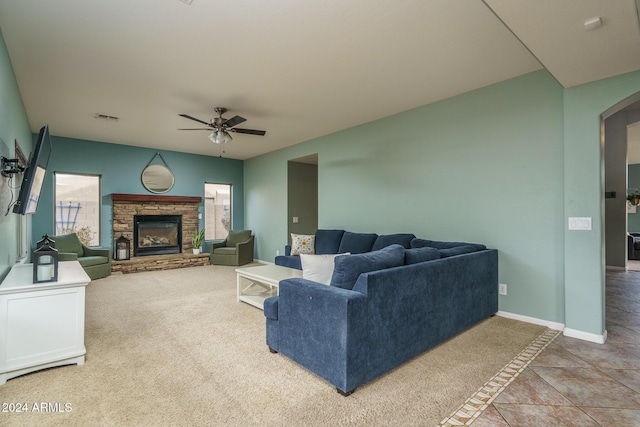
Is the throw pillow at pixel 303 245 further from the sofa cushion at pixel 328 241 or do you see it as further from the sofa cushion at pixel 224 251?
the sofa cushion at pixel 224 251

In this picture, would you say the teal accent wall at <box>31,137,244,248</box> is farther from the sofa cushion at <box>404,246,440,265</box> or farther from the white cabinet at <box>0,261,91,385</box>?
the sofa cushion at <box>404,246,440,265</box>

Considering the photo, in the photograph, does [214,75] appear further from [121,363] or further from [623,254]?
[623,254]

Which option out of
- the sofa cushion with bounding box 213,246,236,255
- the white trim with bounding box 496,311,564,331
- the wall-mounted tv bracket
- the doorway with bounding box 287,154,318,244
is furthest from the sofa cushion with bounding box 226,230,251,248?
the white trim with bounding box 496,311,564,331

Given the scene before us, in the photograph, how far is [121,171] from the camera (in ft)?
21.9

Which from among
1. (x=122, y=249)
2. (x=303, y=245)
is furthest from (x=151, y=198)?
(x=303, y=245)

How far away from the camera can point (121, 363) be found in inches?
98.3

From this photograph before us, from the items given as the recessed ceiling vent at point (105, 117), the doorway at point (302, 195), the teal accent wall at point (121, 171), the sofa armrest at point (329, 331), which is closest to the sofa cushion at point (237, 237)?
the teal accent wall at point (121, 171)

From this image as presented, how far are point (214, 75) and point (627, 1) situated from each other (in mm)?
3350

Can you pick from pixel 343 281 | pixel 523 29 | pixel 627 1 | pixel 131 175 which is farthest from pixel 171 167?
pixel 627 1

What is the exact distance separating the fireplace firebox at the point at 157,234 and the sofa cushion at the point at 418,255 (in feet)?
20.5

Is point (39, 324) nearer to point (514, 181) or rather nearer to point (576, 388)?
point (576, 388)

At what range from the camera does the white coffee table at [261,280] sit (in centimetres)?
371

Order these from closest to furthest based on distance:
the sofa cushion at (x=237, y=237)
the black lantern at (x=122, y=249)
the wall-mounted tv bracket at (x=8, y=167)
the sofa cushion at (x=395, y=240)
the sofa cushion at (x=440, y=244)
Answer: the wall-mounted tv bracket at (x=8, y=167) → the sofa cushion at (x=440, y=244) → the sofa cushion at (x=395, y=240) → the black lantern at (x=122, y=249) → the sofa cushion at (x=237, y=237)

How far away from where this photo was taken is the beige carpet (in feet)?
5.99
